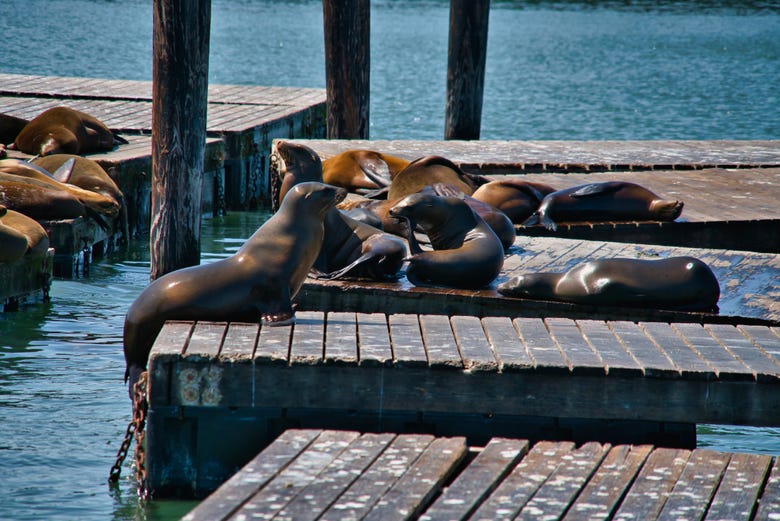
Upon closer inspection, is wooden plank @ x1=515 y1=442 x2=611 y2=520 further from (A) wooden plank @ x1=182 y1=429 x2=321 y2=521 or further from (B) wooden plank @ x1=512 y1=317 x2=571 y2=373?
(A) wooden plank @ x1=182 y1=429 x2=321 y2=521

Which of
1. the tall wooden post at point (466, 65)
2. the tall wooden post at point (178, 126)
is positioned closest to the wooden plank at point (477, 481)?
the tall wooden post at point (178, 126)

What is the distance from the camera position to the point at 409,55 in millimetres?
44000

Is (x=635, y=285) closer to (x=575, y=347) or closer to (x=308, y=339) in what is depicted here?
(x=575, y=347)

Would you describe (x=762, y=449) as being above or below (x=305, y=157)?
below

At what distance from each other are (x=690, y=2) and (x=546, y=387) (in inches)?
2637

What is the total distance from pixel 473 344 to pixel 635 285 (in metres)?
1.41

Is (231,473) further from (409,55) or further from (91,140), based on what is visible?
(409,55)

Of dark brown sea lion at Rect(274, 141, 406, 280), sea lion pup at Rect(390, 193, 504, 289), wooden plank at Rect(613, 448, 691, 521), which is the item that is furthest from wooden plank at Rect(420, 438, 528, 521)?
dark brown sea lion at Rect(274, 141, 406, 280)

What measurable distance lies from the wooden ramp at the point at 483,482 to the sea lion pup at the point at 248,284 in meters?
1.13

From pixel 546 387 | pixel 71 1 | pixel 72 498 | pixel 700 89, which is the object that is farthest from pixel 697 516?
pixel 71 1

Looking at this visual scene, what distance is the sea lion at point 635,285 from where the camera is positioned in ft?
20.5

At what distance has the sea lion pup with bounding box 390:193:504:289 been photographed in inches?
259

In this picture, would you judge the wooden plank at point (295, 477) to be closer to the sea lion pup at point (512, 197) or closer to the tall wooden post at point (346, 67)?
the sea lion pup at point (512, 197)

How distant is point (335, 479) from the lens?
3857 millimetres
